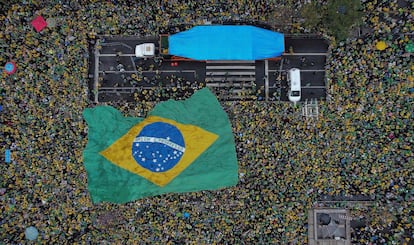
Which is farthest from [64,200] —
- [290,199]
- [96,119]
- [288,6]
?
[288,6]

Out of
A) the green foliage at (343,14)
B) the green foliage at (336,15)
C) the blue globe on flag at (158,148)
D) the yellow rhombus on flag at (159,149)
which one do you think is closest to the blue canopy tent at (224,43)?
the green foliage at (336,15)

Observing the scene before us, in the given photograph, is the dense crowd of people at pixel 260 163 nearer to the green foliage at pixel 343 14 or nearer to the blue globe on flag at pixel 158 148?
the green foliage at pixel 343 14

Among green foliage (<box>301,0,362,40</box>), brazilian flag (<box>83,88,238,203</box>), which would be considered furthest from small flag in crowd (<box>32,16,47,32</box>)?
green foliage (<box>301,0,362,40</box>)

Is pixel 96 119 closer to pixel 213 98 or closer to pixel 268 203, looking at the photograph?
pixel 213 98

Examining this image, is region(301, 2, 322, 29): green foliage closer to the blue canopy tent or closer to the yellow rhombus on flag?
the blue canopy tent

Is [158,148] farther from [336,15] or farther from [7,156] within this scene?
[336,15]

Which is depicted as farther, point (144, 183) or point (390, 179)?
point (390, 179)
